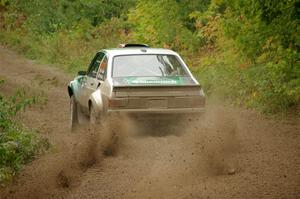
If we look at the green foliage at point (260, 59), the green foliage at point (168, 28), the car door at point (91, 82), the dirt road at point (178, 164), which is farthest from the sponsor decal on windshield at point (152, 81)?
the green foliage at point (168, 28)

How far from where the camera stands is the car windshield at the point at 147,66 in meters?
10.7

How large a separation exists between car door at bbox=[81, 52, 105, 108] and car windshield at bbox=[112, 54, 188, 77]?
1.70ft

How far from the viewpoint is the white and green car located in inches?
394

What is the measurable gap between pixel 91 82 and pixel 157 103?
1.84 meters

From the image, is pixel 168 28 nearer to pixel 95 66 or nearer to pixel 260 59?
pixel 260 59

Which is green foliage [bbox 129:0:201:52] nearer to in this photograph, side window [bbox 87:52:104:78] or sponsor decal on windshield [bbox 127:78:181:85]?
side window [bbox 87:52:104:78]

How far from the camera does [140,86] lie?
10039 millimetres

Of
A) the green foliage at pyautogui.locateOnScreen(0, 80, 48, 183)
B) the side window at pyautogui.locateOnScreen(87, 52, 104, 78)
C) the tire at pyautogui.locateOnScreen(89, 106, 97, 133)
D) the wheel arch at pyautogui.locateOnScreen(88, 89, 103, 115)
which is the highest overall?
the side window at pyautogui.locateOnScreen(87, 52, 104, 78)

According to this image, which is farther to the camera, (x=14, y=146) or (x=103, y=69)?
(x=103, y=69)

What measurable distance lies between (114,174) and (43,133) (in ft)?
13.6

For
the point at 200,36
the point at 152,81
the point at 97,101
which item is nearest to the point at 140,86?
the point at 152,81

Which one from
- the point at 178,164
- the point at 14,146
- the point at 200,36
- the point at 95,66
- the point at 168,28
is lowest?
the point at 14,146

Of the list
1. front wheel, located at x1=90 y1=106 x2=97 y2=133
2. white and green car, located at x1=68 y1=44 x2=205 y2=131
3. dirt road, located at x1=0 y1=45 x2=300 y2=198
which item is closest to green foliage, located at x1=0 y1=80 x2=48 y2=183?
dirt road, located at x1=0 y1=45 x2=300 y2=198

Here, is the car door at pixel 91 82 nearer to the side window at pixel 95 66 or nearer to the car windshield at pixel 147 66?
the side window at pixel 95 66
